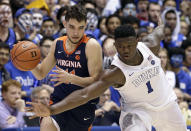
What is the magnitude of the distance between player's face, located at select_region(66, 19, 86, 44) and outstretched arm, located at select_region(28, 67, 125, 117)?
63cm

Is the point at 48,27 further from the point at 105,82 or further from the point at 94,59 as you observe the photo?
the point at 105,82

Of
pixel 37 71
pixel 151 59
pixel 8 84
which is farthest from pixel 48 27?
pixel 151 59

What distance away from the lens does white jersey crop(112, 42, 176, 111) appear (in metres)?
5.09

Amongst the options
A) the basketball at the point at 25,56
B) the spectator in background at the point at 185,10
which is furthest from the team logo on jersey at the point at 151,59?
the spectator in background at the point at 185,10

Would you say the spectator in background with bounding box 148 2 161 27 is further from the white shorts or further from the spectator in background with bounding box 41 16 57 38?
the white shorts

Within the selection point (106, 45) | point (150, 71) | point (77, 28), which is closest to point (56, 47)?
point (77, 28)

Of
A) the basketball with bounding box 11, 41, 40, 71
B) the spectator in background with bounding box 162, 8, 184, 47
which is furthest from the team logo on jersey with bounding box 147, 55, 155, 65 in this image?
the spectator in background with bounding box 162, 8, 184, 47

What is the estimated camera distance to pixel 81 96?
4.47 meters

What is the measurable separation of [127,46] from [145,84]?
56 cm

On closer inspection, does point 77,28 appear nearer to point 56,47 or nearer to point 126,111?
point 56,47

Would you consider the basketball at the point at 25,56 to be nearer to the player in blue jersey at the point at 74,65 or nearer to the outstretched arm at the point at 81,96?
the player in blue jersey at the point at 74,65

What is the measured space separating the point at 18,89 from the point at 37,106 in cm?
313

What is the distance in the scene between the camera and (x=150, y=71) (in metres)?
5.19

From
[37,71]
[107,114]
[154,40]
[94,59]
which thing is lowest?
[107,114]
